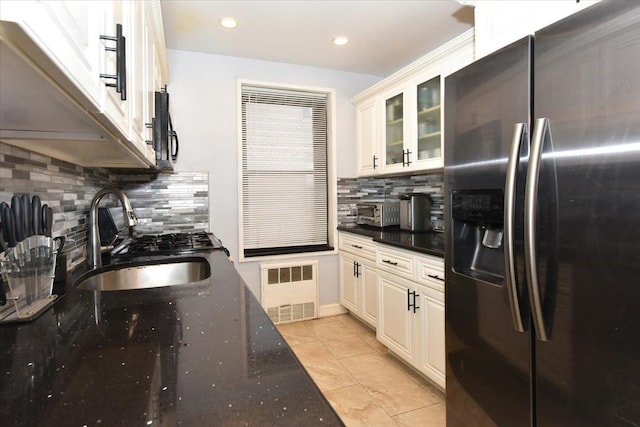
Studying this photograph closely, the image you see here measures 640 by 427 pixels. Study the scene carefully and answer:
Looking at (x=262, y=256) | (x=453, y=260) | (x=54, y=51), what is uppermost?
(x=54, y=51)

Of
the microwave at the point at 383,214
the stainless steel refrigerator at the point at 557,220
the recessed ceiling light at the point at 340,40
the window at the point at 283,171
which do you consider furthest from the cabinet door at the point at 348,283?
the recessed ceiling light at the point at 340,40

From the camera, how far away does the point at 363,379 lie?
7.56 feet

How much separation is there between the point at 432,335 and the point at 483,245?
0.79 metres

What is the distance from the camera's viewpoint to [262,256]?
10.7 feet

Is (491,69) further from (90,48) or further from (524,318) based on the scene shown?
(90,48)

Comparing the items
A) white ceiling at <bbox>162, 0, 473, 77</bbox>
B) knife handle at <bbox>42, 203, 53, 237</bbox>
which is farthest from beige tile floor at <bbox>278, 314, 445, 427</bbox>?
white ceiling at <bbox>162, 0, 473, 77</bbox>

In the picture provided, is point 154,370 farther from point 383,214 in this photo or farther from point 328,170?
point 328,170

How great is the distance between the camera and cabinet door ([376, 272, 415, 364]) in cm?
230

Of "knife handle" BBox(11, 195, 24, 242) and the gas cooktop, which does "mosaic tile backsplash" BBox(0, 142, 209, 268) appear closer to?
"knife handle" BBox(11, 195, 24, 242)

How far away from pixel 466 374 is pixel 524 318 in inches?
19.1

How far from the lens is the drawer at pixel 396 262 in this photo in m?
2.28

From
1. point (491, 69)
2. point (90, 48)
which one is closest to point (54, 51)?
point (90, 48)

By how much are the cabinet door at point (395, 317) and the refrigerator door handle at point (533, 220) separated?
1.16 meters

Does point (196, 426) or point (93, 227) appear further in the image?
point (93, 227)
